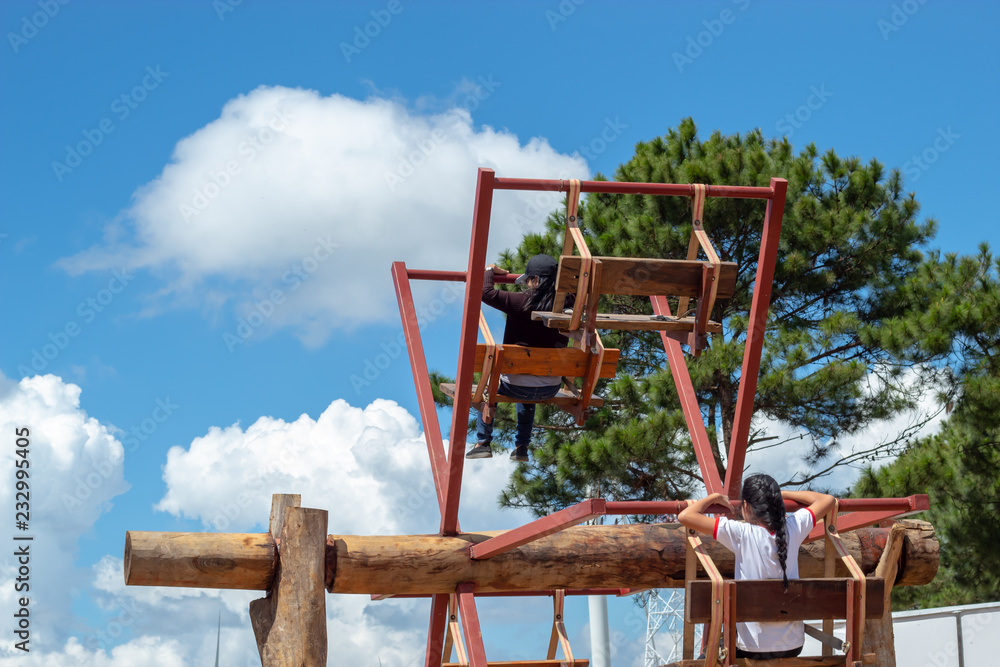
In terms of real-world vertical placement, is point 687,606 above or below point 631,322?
below

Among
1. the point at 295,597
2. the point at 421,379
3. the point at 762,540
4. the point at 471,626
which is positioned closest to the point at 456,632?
the point at 471,626

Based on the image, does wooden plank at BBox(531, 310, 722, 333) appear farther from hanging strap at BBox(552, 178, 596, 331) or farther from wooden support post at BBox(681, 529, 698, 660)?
wooden support post at BBox(681, 529, 698, 660)

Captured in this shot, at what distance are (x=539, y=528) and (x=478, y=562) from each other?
116 cm

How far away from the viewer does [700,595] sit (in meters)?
4.62

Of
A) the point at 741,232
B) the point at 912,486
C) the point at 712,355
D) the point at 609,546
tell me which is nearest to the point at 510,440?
the point at 712,355

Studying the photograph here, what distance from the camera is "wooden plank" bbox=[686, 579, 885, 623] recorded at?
15.1ft

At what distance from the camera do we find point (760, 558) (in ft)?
15.7

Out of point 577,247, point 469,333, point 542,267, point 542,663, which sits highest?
point 542,267

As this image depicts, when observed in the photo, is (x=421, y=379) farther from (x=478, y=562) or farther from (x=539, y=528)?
(x=539, y=528)

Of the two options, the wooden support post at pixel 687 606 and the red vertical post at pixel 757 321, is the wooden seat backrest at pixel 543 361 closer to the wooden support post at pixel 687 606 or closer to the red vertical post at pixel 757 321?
the red vertical post at pixel 757 321

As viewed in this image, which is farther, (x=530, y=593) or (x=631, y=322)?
(x=530, y=593)

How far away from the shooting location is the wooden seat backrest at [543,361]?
7.20m

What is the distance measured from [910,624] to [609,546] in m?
6.35

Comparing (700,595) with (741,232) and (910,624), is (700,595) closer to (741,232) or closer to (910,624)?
(910,624)
